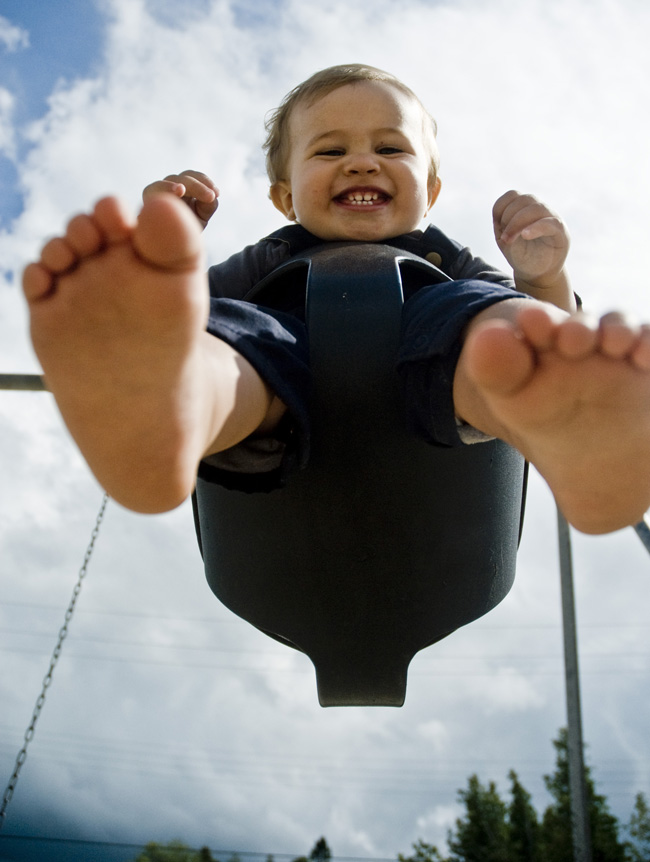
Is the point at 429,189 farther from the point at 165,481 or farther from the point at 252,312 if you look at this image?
the point at 165,481

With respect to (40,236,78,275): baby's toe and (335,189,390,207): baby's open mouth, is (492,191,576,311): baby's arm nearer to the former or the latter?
(335,189,390,207): baby's open mouth

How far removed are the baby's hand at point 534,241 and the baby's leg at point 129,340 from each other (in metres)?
0.66

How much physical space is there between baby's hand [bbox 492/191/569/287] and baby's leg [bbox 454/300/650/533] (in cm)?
53

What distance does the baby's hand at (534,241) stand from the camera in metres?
1.23

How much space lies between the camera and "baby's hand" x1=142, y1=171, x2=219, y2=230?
1402 millimetres

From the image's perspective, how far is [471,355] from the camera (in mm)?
708

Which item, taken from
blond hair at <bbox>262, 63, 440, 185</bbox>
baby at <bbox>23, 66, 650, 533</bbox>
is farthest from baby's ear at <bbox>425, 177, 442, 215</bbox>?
baby at <bbox>23, 66, 650, 533</bbox>

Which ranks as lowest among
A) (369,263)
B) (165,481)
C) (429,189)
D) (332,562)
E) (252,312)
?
(165,481)

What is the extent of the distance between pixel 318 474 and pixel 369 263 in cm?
30

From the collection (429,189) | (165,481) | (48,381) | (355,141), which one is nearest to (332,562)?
(165,481)

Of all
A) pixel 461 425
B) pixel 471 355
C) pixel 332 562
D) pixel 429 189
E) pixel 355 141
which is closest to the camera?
pixel 471 355

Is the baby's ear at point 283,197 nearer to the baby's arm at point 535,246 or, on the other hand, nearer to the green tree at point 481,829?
the baby's arm at point 535,246

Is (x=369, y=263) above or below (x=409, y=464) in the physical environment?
above

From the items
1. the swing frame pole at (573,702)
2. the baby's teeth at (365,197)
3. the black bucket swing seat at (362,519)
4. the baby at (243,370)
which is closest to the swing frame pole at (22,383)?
the black bucket swing seat at (362,519)
